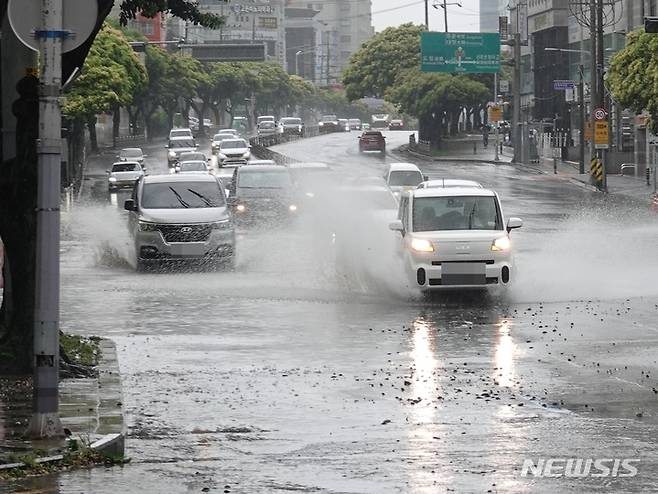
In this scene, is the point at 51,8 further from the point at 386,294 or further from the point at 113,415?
the point at 386,294

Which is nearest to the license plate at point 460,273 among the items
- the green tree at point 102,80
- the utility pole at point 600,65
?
the utility pole at point 600,65

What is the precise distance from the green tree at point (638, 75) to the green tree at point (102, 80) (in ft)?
81.9

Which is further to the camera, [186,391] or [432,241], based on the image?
[432,241]

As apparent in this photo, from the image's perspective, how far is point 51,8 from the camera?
11.3 meters

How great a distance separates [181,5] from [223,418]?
6006mm

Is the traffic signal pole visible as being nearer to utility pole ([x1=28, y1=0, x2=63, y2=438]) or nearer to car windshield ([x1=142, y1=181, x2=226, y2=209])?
utility pole ([x1=28, y1=0, x2=63, y2=438])

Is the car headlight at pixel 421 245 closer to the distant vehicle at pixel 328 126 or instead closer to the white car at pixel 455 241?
the white car at pixel 455 241

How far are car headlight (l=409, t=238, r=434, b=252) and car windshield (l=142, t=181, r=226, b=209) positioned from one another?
7.88m

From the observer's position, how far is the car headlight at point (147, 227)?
29547mm

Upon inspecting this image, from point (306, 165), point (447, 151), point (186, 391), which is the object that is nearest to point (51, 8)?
point (186, 391)

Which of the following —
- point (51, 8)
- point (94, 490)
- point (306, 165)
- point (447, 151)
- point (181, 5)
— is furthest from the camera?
point (447, 151)

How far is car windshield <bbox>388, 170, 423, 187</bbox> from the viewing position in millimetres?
48000
